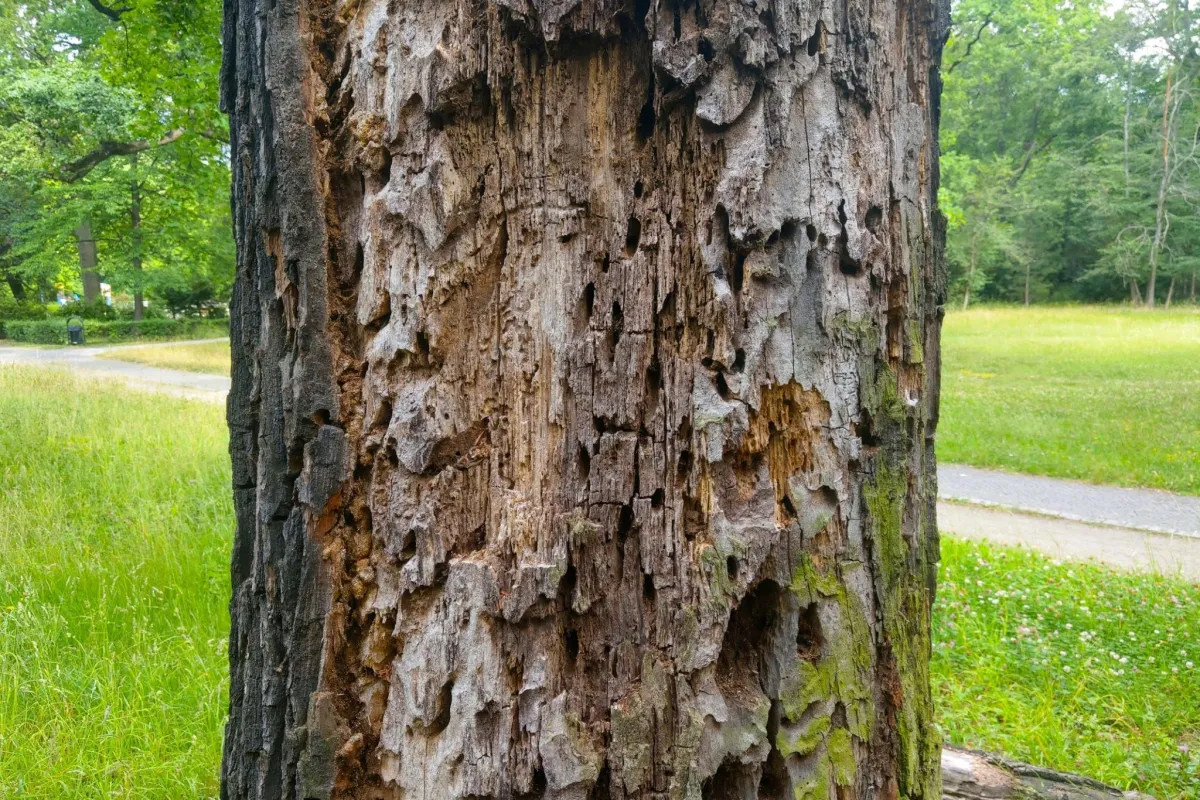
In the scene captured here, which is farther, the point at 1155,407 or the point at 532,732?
the point at 1155,407

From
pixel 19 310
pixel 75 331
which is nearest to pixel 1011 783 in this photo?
pixel 75 331

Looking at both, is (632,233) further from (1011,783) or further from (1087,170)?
(1087,170)

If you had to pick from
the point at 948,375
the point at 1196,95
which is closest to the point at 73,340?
the point at 948,375

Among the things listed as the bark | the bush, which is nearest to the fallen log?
the bush

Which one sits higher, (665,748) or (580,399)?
(580,399)

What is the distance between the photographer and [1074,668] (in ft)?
13.7

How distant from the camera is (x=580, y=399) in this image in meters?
1.42

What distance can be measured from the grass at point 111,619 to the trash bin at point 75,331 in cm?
2133

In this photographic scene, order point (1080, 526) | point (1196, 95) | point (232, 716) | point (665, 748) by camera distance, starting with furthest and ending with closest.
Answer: point (1196, 95) < point (1080, 526) < point (232, 716) < point (665, 748)

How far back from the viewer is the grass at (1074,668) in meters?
3.36

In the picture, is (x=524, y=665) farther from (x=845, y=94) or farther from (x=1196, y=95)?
(x=1196, y=95)

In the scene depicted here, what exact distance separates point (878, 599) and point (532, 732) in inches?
27.8

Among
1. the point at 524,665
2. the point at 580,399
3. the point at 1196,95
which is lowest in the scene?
the point at 524,665

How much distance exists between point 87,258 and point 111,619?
29.6 meters
